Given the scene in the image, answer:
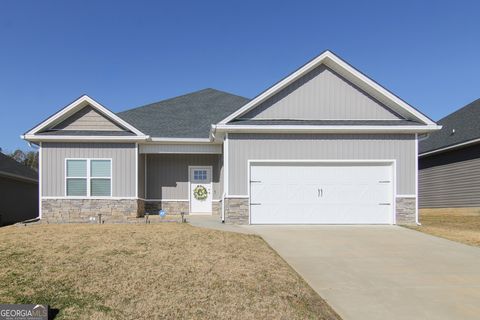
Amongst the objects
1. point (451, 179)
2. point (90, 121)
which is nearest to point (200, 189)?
point (90, 121)

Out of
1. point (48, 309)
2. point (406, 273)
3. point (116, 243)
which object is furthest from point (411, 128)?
point (48, 309)

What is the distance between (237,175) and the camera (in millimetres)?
14688

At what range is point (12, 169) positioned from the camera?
22.3m

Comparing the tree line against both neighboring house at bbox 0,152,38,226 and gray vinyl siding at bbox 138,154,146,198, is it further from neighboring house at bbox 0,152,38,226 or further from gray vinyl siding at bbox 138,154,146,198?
gray vinyl siding at bbox 138,154,146,198

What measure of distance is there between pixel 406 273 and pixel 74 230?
8975 millimetres

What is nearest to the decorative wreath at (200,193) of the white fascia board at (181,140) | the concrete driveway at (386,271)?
the white fascia board at (181,140)

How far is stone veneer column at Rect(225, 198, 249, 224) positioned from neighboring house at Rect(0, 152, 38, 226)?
39.7 ft

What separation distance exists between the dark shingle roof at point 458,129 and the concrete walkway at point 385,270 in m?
9.35

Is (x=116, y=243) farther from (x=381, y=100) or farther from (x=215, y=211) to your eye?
(x=381, y=100)

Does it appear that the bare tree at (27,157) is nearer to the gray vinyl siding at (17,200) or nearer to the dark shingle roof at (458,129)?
the gray vinyl siding at (17,200)

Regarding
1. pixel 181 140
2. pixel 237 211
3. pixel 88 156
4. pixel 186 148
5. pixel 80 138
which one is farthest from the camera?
pixel 186 148

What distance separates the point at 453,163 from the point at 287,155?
11003 millimetres

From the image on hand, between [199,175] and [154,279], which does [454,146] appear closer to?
[199,175]

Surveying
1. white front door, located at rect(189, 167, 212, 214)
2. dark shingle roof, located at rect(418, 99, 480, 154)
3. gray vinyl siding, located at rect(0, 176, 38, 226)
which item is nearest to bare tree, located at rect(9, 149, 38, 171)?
gray vinyl siding, located at rect(0, 176, 38, 226)
